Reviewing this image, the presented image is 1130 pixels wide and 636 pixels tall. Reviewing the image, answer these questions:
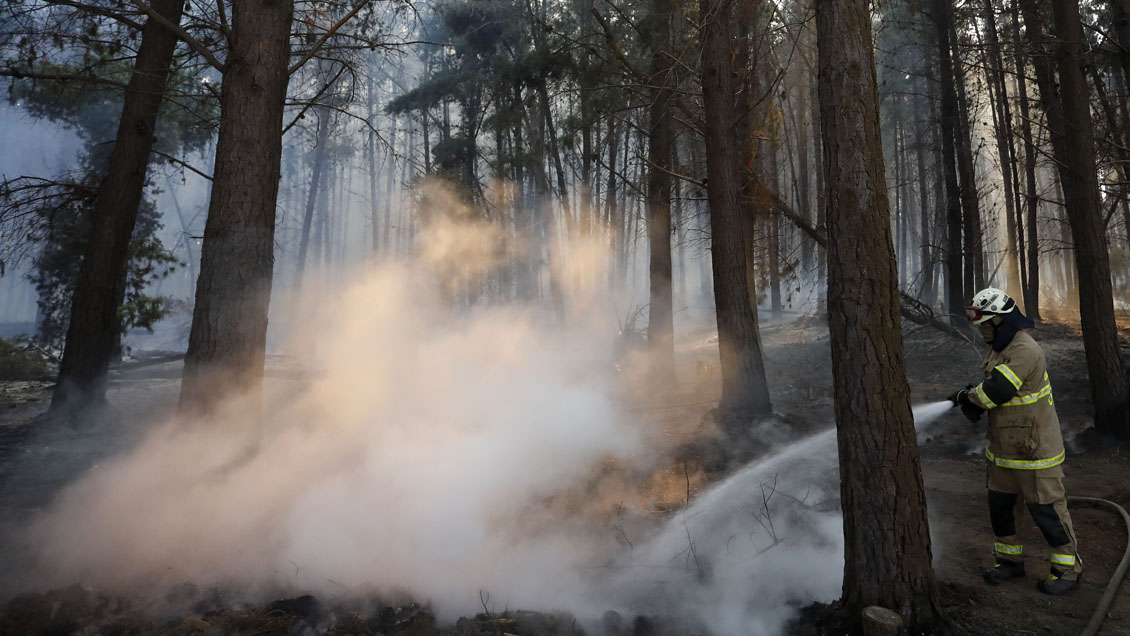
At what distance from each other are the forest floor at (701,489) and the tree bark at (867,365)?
466mm

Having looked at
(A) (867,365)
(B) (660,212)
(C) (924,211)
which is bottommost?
(A) (867,365)

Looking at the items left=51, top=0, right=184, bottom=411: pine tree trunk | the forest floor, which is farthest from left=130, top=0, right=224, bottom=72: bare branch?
the forest floor

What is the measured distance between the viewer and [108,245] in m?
8.77

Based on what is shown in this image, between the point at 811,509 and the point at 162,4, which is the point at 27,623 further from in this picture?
the point at 162,4

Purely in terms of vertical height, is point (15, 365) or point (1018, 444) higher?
point (15, 365)

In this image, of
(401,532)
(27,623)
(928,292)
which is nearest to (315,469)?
(401,532)

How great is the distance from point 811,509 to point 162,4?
32.7 ft

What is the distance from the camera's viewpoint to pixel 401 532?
5.12 m

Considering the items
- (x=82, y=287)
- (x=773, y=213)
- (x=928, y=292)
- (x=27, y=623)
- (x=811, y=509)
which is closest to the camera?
(x=27, y=623)

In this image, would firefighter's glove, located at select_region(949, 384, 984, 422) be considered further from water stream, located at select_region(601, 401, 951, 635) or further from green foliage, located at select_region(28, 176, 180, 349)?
green foliage, located at select_region(28, 176, 180, 349)

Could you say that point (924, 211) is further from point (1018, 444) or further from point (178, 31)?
point (178, 31)

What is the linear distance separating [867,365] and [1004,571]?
86.9 inches

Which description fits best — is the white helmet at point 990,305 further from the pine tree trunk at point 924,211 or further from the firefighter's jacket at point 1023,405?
the pine tree trunk at point 924,211

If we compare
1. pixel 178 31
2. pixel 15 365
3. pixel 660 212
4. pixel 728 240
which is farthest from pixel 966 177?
pixel 15 365
